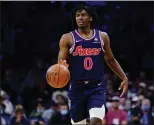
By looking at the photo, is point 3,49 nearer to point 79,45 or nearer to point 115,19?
point 115,19

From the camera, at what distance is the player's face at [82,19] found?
8.37 metres

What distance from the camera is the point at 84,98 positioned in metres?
8.38

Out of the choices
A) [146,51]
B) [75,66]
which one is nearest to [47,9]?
[146,51]

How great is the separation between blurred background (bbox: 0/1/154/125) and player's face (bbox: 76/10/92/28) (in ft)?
18.6

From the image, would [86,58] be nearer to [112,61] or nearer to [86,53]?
[86,53]

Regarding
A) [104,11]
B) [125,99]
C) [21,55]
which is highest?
[104,11]

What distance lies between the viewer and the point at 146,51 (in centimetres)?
1606

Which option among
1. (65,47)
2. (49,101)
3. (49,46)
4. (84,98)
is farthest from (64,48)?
(49,46)

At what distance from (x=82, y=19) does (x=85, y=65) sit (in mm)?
643

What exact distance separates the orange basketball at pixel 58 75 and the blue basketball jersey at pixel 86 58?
0.80ft

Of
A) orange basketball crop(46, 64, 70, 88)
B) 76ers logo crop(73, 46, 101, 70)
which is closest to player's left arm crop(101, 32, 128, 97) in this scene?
76ers logo crop(73, 46, 101, 70)

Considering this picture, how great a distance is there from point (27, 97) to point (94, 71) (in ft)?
22.6

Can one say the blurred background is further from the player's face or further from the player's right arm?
the player's right arm

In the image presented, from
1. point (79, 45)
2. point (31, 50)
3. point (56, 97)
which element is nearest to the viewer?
point (79, 45)
